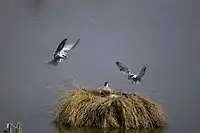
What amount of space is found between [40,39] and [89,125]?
145 centimetres

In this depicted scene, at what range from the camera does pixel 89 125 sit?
3807 millimetres

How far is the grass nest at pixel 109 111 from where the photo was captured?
3793 mm

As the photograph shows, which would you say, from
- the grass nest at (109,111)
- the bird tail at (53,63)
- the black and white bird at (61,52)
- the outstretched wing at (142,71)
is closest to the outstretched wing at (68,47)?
the black and white bird at (61,52)

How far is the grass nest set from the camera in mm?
3793

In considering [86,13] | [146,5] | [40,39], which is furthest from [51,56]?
[146,5]

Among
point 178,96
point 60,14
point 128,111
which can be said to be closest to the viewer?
point 128,111

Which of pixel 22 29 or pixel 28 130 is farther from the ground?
pixel 22 29

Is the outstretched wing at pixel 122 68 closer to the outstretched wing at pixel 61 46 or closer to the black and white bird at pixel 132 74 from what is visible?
the black and white bird at pixel 132 74

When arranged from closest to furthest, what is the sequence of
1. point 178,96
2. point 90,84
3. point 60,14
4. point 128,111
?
point 128,111, point 90,84, point 178,96, point 60,14

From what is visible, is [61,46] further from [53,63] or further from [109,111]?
[109,111]

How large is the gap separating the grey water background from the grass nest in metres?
0.54

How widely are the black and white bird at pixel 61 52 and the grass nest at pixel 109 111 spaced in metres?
0.94

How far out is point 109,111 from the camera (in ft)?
12.4

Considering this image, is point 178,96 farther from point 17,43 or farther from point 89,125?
point 17,43
